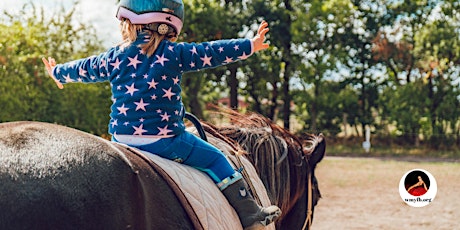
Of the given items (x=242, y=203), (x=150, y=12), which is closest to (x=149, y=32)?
(x=150, y=12)

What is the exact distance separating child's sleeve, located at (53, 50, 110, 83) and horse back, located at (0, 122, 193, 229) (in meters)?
0.59

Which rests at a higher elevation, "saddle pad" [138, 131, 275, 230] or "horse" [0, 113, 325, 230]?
"horse" [0, 113, 325, 230]

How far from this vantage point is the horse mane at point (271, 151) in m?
3.31

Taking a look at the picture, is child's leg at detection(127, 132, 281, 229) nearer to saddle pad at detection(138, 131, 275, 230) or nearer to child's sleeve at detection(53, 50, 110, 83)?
saddle pad at detection(138, 131, 275, 230)

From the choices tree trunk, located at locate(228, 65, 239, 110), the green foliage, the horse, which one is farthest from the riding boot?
tree trunk, located at locate(228, 65, 239, 110)

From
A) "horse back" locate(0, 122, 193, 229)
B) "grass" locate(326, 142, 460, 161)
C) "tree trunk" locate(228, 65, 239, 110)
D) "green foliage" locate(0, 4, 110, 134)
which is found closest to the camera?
"horse back" locate(0, 122, 193, 229)

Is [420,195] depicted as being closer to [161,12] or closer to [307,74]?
[161,12]

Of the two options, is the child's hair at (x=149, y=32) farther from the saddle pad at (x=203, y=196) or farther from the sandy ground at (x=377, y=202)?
the sandy ground at (x=377, y=202)

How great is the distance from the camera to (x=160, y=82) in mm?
2307

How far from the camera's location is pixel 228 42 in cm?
245

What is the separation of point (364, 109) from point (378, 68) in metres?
1.94

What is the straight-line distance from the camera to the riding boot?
243 centimetres

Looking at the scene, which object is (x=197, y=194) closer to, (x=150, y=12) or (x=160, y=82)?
(x=160, y=82)

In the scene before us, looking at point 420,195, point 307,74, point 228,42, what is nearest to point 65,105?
point 420,195
